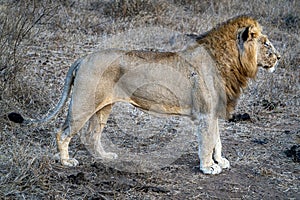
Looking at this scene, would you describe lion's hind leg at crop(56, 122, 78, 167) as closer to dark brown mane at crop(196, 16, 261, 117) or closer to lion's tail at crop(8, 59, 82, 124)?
lion's tail at crop(8, 59, 82, 124)

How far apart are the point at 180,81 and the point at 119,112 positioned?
6.37 ft

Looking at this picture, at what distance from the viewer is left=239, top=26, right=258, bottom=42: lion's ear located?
489 cm

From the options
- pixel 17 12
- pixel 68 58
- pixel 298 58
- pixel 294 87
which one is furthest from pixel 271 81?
pixel 17 12

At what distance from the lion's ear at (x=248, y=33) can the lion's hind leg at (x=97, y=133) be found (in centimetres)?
147

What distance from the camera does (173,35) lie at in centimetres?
959

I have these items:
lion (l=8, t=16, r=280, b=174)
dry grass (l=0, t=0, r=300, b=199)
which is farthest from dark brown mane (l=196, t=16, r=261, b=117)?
dry grass (l=0, t=0, r=300, b=199)

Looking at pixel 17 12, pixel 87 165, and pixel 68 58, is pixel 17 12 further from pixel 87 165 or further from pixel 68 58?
pixel 87 165

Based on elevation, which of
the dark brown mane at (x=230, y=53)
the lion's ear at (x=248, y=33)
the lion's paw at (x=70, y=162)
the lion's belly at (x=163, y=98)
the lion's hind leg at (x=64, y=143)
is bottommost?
the lion's paw at (x=70, y=162)

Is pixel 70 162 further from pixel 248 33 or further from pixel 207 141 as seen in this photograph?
pixel 248 33

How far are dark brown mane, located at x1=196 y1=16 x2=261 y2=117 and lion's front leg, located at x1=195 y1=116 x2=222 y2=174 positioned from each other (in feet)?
0.88

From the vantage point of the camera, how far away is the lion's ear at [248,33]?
4.89 meters

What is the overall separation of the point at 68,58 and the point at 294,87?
3.44 m

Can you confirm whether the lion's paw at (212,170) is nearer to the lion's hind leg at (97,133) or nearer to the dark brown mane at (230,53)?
the dark brown mane at (230,53)

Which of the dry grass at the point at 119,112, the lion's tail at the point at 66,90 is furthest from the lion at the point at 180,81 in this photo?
the dry grass at the point at 119,112
